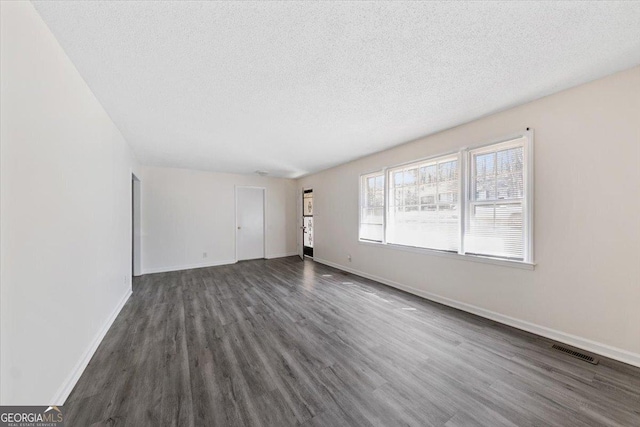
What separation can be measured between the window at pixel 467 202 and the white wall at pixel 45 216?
3.91 m

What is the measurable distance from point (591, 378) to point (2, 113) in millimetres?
4058

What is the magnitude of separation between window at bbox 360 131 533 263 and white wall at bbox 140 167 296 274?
159 inches

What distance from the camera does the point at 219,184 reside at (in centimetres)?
593

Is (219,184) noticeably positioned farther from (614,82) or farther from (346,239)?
(614,82)

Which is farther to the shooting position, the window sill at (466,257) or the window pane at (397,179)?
the window pane at (397,179)

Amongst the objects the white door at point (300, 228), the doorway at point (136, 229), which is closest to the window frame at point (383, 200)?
the white door at point (300, 228)

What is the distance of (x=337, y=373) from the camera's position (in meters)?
1.83

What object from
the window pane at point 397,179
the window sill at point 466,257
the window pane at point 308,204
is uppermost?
the window pane at point 397,179

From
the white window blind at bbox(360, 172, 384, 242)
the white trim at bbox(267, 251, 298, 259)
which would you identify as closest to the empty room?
the white window blind at bbox(360, 172, 384, 242)

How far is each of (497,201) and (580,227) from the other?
0.71 metres

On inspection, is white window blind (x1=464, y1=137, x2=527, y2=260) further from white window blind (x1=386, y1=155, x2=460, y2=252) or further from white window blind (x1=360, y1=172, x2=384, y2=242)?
white window blind (x1=360, y1=172, x2=384, y2=242)

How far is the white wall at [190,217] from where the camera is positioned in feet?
16.7

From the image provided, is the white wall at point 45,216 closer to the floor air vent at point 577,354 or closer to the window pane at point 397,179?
the floor air vent at point 577,354

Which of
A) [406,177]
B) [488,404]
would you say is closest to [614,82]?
[406,177]
